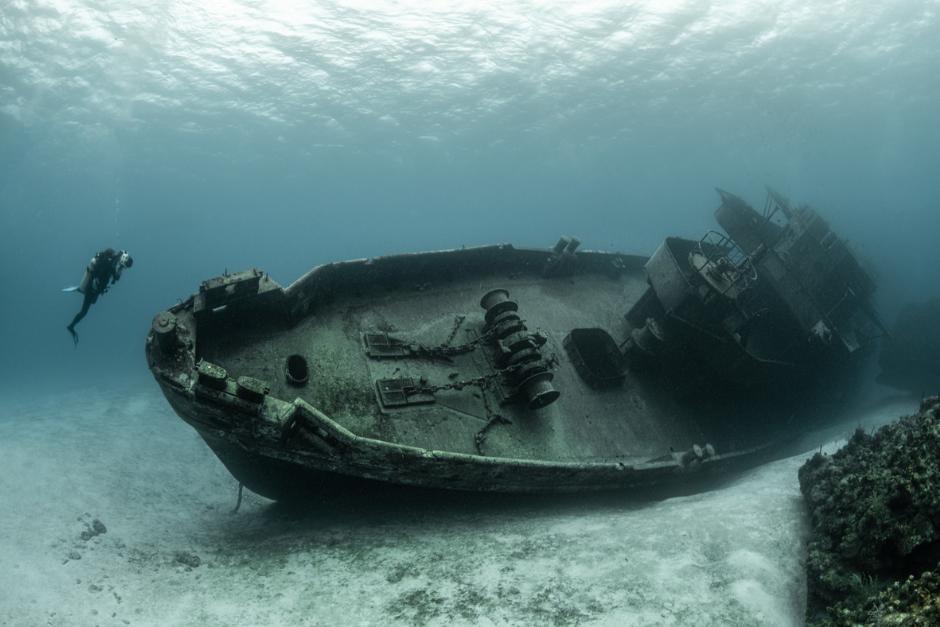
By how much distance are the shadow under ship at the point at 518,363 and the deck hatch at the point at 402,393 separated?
20mm

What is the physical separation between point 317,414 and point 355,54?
97.0 feet

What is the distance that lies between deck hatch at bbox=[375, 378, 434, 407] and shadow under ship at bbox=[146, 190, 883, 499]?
0.07 ft

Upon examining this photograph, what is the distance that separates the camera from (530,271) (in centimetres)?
1045

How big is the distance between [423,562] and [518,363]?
9.87 feet

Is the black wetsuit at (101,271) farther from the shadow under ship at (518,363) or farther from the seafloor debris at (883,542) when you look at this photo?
the seafloor debris at (883,542)

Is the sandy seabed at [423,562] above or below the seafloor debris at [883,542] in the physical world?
below

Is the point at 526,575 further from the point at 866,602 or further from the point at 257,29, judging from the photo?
the point at 257,29

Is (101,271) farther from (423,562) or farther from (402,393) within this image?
(423,562)

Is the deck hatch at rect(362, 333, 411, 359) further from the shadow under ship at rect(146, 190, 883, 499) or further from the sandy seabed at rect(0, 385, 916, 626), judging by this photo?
the sandy seabed at rect(0, 385, 916, 626)

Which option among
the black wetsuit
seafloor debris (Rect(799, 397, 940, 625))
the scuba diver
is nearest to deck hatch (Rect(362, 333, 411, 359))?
the scuba diver

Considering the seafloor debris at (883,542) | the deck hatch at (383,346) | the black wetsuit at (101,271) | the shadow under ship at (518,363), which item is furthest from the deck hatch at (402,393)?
the black wetsuit at (101,271)

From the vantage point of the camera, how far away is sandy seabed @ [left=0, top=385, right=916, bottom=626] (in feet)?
14.7

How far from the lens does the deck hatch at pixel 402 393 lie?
705cm

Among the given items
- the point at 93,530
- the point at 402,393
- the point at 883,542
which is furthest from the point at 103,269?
the point at 883,542
